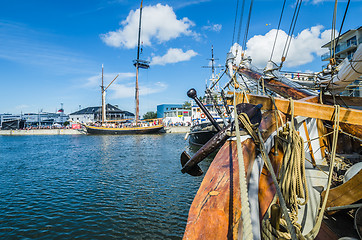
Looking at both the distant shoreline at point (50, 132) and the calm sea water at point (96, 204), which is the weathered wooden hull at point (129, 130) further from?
the calm sea water at point (96, 204)

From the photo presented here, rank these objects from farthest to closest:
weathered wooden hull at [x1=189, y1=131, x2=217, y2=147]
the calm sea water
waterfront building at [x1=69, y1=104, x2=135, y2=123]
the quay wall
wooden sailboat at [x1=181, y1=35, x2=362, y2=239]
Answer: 1. waterfront building at [x1=69, y1=104, x2=135, y2=123]
2. the quay wall
3. weathered wooden hull at [x1=189, y1=131, x2=217, y2=147]
4. the calm sea water
5. wooden sailboat at [x1=181, y1=35, x2=362, y2=239]

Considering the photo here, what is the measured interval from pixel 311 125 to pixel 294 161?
8.18 ft

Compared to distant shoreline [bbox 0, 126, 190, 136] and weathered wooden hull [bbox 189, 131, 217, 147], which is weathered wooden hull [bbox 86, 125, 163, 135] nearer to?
distant shoreline [bbox 0, 126, 190, 136]


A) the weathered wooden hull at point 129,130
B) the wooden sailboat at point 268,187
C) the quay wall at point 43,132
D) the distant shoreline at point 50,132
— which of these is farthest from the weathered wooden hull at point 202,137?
the quay wall at point 43,132

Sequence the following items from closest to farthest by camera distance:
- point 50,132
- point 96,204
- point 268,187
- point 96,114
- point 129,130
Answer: point 268,187 < point 96,204 < point 129,130 < point 50,132 < point 96,114

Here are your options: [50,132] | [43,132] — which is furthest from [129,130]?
[43,132]

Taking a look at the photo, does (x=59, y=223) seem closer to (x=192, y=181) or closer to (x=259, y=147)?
(x=192, y=181)

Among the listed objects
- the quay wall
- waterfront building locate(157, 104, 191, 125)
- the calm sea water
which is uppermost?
waterfront building locate(157, 104, 191, 125)

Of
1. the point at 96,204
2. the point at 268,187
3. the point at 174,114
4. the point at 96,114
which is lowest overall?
the point at 96,204

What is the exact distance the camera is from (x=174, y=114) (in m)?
71.4

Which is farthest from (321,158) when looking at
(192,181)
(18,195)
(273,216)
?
(18,195)

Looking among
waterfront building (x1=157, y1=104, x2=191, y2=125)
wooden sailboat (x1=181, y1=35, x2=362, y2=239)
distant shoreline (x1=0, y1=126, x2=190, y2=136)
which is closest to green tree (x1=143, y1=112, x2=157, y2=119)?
waterfront building (x1=157, y1=104, x2=191, y2=125)

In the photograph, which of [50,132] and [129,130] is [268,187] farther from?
[50,132]

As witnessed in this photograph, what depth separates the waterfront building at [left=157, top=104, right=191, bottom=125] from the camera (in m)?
62.1
